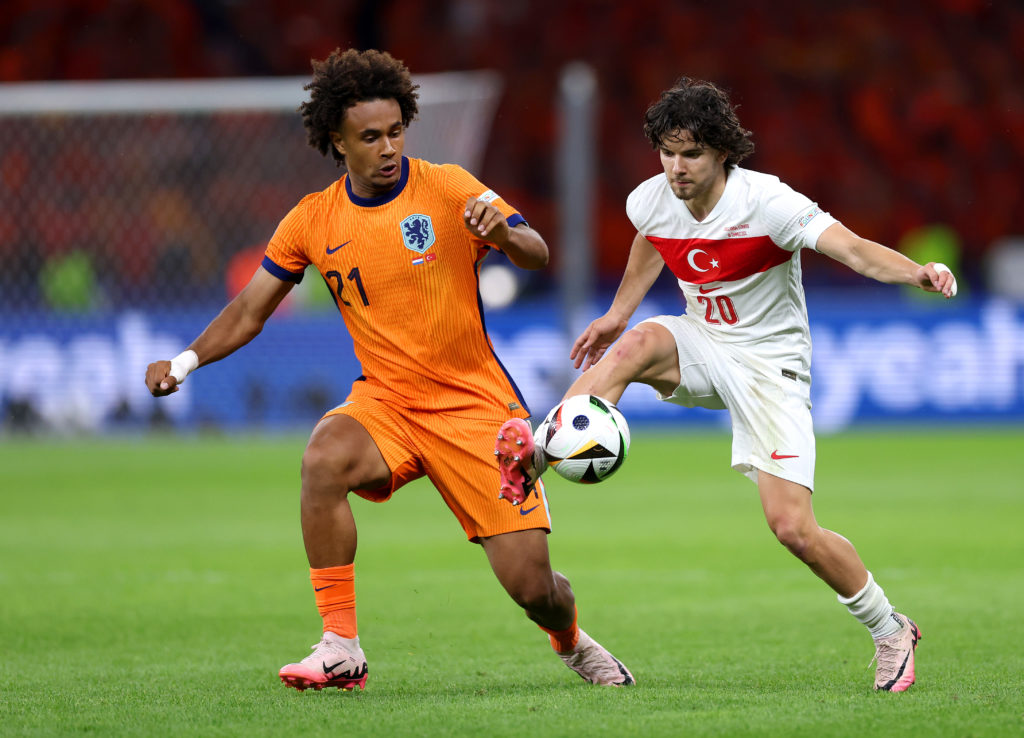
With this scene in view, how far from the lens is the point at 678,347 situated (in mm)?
5488

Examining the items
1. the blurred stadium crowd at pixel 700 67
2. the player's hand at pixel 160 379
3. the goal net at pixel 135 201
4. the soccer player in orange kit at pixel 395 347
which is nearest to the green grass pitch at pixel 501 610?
the soccer player in orange kit at pixel 395 347

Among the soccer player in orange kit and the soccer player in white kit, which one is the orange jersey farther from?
the soccer player in white kit

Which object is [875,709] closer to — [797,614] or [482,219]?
[482,219]

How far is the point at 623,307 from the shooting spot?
5.60 m

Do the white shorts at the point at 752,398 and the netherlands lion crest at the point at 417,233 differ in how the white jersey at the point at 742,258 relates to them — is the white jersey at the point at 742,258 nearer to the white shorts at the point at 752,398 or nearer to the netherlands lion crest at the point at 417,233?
the white shorts at the point at 752,398

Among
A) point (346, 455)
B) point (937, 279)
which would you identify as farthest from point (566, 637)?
point (937, 279)

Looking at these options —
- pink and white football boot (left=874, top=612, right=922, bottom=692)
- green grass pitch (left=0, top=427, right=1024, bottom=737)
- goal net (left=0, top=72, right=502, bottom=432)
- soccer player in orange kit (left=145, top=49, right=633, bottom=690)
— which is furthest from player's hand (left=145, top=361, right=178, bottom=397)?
goal net (left=0, top=72, right=502, bottom=432)

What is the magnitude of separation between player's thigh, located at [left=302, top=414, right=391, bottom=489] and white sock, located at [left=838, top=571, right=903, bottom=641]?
1.80 m

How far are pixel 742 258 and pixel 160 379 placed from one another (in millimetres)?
2223

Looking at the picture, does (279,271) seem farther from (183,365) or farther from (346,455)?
(346,455)

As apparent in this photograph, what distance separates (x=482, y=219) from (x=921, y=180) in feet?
84.1

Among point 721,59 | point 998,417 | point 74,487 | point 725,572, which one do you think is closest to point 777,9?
point 721,59

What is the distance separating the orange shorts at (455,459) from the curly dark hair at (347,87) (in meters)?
1.11

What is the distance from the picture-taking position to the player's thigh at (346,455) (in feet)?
16.9
